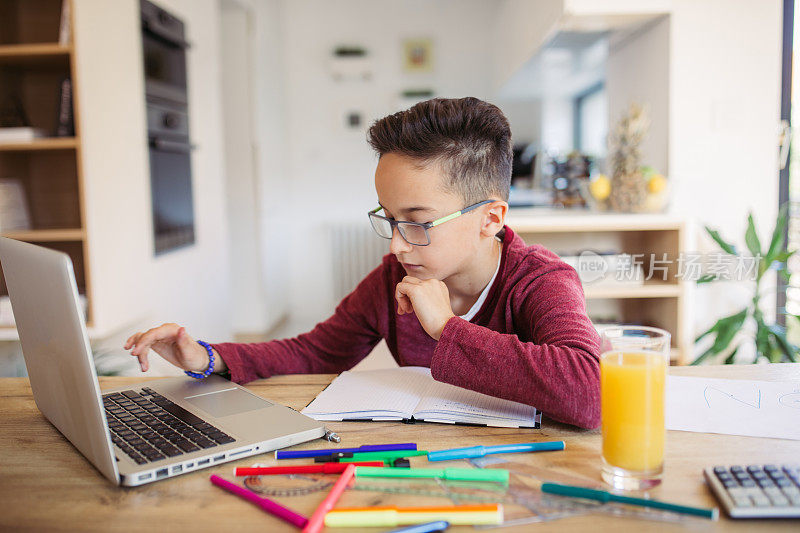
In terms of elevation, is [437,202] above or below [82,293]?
above

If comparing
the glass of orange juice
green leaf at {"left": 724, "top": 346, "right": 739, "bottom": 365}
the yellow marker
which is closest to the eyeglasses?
the glass of orange juice

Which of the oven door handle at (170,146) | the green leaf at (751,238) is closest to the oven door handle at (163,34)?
the oven door handle at (170,146)

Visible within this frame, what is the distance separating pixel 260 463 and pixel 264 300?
3887 millimetres

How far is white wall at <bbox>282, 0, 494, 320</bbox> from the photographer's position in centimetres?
518

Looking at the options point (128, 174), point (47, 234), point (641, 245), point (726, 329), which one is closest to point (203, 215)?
point (128, 174)

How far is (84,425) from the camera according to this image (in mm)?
744

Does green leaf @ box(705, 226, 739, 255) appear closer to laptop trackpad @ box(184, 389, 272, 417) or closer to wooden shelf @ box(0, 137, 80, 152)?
laptop trackpad @ box(184, 389, 272, 417)

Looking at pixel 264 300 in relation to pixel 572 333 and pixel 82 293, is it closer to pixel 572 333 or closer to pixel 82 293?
pixel 82 293

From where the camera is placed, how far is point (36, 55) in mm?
2227

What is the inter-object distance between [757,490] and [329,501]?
1.33 feet

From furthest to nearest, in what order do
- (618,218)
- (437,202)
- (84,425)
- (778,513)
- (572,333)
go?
(618,218)
(437,202)
(572,333)
(84,425)
(778,513)

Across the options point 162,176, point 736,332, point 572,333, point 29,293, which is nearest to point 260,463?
point 29,293

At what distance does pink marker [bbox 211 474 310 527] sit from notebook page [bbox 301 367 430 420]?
0.23 m

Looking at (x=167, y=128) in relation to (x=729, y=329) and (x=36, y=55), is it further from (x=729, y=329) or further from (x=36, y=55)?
(x=729, y=329)
